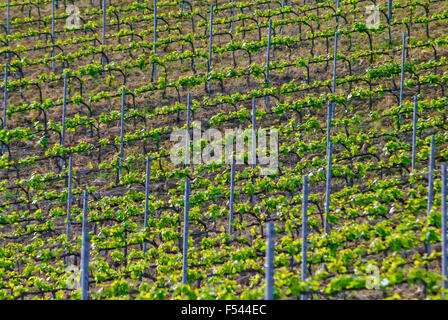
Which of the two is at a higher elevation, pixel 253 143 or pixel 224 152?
pixel 253 143

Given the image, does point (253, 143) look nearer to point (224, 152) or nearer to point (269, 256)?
point (224, 152)

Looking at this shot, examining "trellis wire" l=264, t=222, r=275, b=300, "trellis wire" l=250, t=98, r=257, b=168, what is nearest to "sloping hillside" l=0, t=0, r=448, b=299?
"trellis wire" l=250, t=98, r=257, b=168

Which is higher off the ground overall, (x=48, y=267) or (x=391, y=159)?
(x=391, y=159)

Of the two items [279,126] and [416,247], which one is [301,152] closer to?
[279,126]

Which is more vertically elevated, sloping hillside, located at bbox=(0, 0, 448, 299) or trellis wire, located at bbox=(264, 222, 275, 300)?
sloping hillside, located at bbox=(0, 0, 448, 299)

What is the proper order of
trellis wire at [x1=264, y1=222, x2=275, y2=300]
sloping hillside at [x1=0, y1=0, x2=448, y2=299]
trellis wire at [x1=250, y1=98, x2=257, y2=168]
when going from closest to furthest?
trellis wire at [x1=264, y1=222, x2=275, y2=300] → sloping hillside at [x1=0, y1=0, x2=448, y2=299] → trellis wire at [x1=250, y1=98, x2=257, y2=168]

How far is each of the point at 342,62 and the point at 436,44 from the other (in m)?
2.14

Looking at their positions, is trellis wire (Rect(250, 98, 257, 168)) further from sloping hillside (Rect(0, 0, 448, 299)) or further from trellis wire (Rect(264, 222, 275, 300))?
trellis wire (Rect(264, 222, 275, 300))

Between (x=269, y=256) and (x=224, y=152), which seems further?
(x=224, y=152)

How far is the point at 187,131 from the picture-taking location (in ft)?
47.2

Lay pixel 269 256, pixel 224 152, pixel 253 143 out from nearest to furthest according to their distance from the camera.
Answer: pixel 269 256 → pixel 253 143 → pixel 224 152

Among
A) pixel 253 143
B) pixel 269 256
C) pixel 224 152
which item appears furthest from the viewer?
pixel 224 152

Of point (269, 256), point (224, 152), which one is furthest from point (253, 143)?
point (269, 256)

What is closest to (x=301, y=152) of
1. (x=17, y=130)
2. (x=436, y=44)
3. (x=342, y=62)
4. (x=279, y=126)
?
(x=279, y=126)
